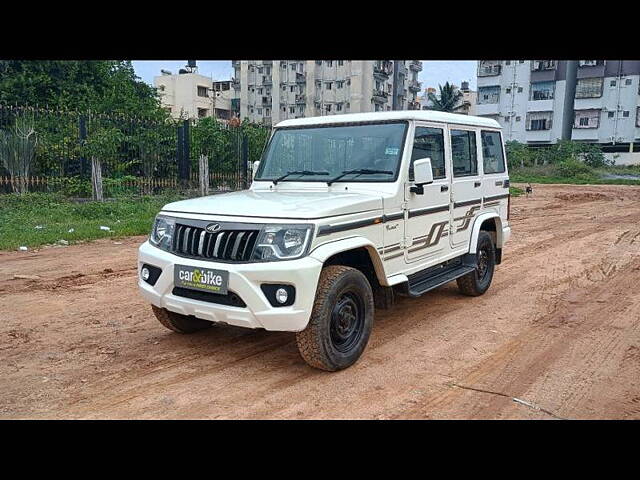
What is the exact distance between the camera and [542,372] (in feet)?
15.0

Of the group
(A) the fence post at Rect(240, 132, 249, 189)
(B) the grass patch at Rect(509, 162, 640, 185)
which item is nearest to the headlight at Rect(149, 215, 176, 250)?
(A) the fence post at Rect(240, 132, 249, 189)

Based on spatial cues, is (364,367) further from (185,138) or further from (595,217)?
(595,217)

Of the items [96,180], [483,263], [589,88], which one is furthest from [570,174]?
[483,263]

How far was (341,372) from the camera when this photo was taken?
177 inches

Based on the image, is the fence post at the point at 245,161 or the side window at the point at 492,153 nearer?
the side window at the point at 492,153

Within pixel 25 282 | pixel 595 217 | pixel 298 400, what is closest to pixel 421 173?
pixel 298 400

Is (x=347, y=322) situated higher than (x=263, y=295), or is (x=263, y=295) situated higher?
(x=263, y=295)

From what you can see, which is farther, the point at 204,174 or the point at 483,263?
the point at 204,174

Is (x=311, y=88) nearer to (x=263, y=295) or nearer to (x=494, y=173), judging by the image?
(x=494, y=173)

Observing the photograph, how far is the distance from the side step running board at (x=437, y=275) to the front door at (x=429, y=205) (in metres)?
0.19

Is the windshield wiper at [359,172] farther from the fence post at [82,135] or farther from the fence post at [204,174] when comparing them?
the fence post at [204,174]

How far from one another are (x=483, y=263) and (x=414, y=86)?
7092 cm

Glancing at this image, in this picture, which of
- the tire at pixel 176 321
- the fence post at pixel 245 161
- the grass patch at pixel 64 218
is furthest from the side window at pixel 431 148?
the fence post at pixel 245 161

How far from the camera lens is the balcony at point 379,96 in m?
61.2
